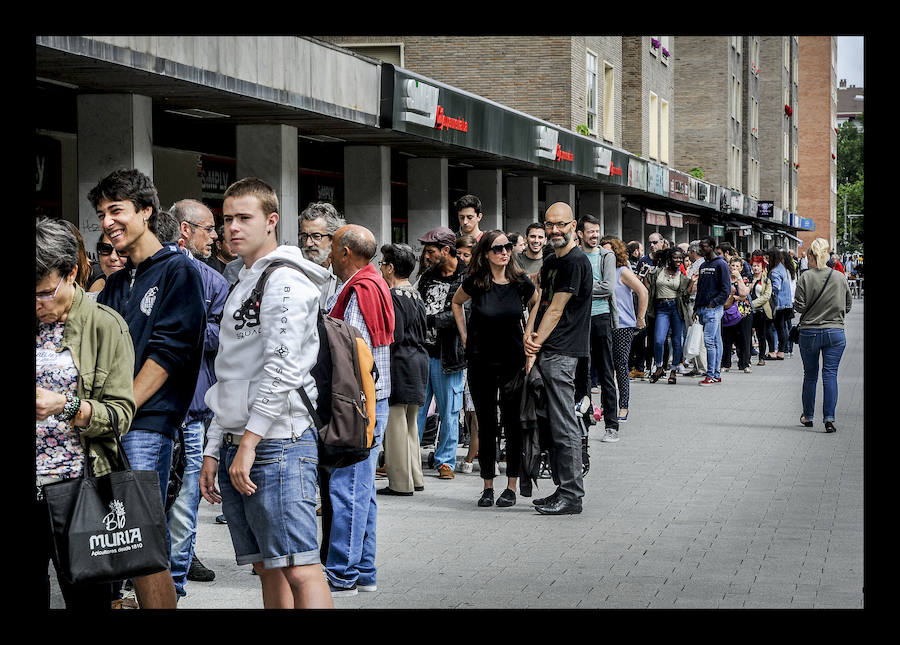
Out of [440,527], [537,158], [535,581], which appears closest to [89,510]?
[535,581]

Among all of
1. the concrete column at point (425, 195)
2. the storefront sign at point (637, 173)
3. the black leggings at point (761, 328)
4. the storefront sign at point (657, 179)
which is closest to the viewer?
the concrete column at point (425, 195)

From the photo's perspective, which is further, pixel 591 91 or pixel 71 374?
pixel 591 91

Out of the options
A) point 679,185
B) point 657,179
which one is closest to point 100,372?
point 657,179

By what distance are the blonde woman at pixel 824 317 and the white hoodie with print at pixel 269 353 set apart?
8.89 metres

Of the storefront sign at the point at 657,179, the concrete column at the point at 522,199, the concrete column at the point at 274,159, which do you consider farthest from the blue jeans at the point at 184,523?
the storefront sign at the point at 657,179

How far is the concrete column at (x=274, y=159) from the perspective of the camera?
1529 centimetres

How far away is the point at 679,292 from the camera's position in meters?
18.4

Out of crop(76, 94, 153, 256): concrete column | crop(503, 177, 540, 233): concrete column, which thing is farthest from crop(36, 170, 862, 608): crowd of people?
crop(503, 177, 540, 233): concrete column

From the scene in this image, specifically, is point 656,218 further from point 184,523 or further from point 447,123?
point 184,523

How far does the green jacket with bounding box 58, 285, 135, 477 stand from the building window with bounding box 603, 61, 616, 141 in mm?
31079

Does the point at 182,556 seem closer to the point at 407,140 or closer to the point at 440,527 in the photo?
the point at 440,527

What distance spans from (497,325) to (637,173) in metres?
23.5

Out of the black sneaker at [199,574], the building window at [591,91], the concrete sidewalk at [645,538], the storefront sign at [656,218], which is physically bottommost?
the concrete sidewalk at [645,538]

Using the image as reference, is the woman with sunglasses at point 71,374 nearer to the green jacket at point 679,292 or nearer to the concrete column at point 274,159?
the concrete column at point 274,159
